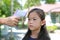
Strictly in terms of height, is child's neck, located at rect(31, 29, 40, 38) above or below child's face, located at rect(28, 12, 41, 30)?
below

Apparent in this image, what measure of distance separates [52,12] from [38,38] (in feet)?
68.0

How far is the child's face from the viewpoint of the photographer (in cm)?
185

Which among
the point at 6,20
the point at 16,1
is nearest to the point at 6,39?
the point at 6,20

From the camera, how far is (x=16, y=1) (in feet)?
59.7

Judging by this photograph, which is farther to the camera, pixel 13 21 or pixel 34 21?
pixel 13 21

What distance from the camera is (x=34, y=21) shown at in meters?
1.86

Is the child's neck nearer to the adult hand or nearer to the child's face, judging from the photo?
the child's face

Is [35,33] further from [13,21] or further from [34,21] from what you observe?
[13,21]

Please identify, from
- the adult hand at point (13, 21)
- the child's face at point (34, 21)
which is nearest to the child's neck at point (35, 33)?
the child's face at point (34, 21)

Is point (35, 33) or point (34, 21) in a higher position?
point (34, 21)

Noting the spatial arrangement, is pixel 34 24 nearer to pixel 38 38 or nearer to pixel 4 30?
pixel 38 38

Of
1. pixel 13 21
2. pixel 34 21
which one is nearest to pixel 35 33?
pixel 34 21

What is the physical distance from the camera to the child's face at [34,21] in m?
1.85

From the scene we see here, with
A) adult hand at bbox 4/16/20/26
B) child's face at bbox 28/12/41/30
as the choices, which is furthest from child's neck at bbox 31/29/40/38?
adult hand at bbox 4/16/20/26
